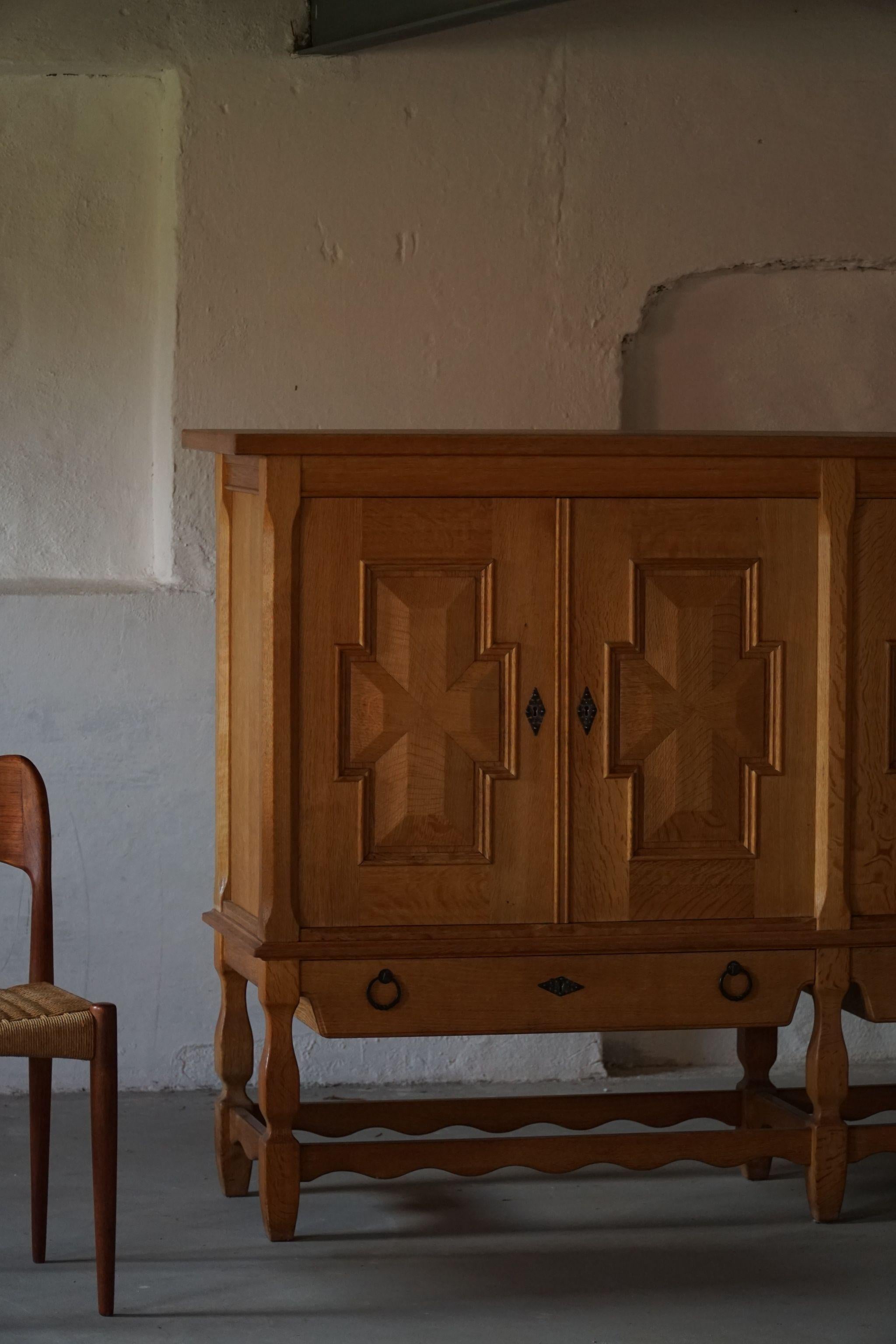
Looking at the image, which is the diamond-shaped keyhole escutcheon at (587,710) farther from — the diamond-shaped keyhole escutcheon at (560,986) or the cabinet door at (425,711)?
the diamond-shaped keyhole escutcheon at (560,986)

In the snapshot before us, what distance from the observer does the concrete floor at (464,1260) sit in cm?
319

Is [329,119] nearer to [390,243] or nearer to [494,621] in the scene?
[390,243]

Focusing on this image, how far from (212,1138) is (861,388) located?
265cm

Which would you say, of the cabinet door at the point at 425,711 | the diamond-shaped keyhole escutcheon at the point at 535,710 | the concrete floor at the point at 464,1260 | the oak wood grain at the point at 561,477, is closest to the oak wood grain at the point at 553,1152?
the concrete floor at the point at 464,1260

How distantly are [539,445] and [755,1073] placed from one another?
1.55m

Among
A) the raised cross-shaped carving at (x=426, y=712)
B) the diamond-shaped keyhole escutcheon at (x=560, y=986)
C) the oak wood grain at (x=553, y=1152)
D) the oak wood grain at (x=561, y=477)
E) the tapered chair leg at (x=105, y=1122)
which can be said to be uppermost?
the oak wood grain at (x=561, y=477)

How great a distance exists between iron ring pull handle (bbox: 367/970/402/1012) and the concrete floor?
50 cm

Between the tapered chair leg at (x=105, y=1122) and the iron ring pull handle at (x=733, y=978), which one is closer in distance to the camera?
the tapered chair leg at (x=105, y=1122)

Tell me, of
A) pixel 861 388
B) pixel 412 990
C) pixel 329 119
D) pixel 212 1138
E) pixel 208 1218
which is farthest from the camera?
pixel 861 388

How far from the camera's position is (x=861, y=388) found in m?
5.01

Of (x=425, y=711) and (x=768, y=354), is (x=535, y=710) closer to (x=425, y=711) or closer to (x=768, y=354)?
(x=425, y=711)

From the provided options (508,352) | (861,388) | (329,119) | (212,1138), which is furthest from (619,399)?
(212,1138)

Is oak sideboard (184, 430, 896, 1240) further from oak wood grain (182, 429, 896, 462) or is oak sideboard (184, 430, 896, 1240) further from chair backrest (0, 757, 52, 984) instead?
chair backrest (0, 757, 52, 984)

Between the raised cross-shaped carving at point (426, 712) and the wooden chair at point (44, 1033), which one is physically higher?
the raised cross-shaped carving at point (426, 712)
